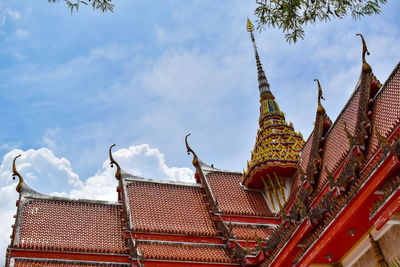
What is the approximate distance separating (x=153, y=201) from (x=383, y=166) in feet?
32.2

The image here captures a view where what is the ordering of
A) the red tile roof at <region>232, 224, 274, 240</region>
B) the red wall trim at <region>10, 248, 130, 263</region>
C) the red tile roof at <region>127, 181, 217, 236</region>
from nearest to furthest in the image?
the red wall trim at <region>10, 248, 130, 263</region> → the red tile roof at <region>232, 224, 274, 240</region> → the red tile roof at <region>127, 181, 217, 236</region>

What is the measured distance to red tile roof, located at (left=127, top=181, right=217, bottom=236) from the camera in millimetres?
15227

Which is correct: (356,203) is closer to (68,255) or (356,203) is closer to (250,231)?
(250,231)

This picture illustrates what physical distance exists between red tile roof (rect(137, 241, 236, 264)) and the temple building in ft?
0.10

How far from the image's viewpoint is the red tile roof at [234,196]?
54.9 ft

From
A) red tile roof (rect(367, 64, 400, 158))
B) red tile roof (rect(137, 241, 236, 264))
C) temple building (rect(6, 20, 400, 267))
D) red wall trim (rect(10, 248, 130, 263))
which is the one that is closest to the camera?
temple building (rect(6, 20, 400, 267))

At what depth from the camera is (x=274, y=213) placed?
1694cm

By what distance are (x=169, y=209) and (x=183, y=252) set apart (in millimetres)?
2489

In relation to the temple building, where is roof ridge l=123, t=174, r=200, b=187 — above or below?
above

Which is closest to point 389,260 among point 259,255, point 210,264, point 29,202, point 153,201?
point 259,255

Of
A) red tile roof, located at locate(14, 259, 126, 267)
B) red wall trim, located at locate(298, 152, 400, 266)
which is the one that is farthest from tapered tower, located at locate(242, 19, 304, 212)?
red wall trim, located at locate(298, 152, 400, 266)

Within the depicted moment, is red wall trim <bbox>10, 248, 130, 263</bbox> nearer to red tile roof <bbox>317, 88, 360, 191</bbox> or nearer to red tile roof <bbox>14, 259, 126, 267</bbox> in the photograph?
red tile roof <bbox>14, 259, 126, 267</bbox>

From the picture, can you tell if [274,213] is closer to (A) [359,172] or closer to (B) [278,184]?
(B) [278,184]

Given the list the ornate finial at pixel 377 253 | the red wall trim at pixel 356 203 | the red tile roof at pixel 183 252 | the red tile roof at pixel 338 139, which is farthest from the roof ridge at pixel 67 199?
the ornate finial at pixel 377 253
